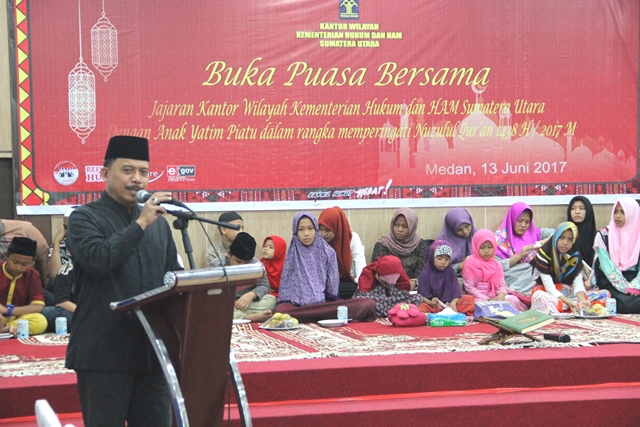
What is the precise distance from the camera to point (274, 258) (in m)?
6.21

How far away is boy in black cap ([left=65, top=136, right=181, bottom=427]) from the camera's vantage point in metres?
2.30

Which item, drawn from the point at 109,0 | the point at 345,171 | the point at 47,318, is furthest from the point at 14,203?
the point at 345,171

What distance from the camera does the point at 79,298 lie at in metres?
2.41

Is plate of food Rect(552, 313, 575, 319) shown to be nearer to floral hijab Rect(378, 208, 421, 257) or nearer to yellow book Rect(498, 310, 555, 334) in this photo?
yellow book Rect(498, 310, 555, 334)

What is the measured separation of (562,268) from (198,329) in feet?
14.4

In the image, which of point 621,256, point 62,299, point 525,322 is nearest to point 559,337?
point 525,322

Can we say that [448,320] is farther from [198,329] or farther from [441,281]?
[198,329]

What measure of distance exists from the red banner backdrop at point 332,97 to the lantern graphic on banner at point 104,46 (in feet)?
0.03

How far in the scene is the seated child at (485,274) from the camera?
603cm

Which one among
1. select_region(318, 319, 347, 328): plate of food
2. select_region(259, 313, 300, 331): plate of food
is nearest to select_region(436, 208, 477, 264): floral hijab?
select_region(318, 319, 347, 328): plate of food

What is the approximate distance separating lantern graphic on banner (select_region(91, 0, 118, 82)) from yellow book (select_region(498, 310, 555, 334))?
3.53 m

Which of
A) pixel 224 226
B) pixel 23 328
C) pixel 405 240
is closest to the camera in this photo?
pixel 224 226

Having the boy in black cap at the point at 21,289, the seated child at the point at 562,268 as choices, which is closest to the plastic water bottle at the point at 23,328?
the boy in black cap at the point at 21,289

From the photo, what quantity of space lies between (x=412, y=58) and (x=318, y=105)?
2.84ft
